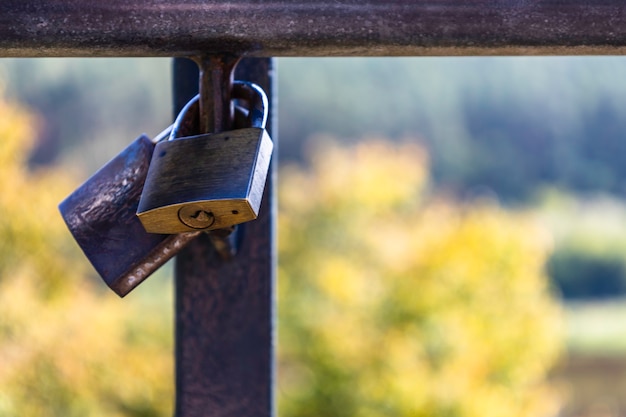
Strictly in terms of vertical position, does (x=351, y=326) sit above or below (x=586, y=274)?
below

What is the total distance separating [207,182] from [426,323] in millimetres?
6171

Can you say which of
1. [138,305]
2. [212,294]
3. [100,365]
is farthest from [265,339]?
[138,305]

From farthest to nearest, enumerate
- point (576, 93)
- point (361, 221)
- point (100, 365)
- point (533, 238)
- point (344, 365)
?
point (576, 93)
point (361, 221)
point (533, 238)
point (344, 365)
point (100, 365)

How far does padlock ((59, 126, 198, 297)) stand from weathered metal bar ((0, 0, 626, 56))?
125mm

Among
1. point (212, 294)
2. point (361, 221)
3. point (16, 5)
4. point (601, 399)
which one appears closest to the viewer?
point (16, 5)

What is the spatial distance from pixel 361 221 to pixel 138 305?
9.59ft

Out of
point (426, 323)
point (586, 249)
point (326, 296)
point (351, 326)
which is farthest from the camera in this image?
point (586, 249)

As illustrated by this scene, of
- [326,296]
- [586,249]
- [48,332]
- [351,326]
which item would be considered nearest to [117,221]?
[48,332]

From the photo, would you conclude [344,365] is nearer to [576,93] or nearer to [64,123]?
[64,123]

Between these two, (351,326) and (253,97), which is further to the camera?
(351,326)

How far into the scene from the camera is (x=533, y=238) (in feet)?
26.7

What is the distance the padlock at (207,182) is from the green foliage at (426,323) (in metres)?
5.42

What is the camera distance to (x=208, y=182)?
58 centimetres

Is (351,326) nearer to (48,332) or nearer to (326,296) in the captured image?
(326,296)
